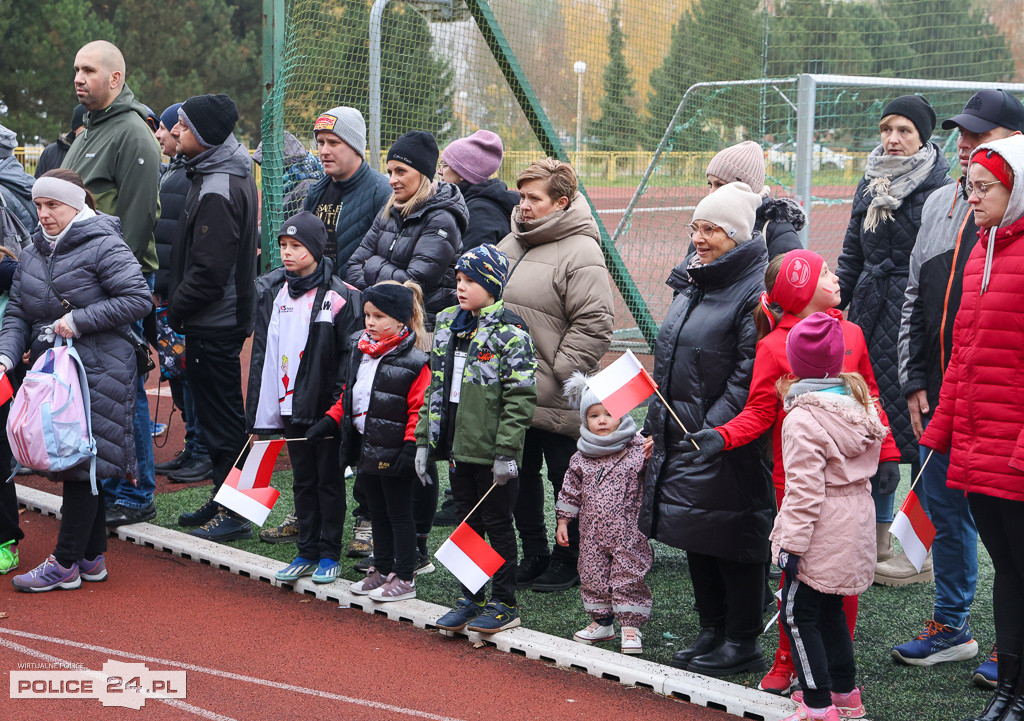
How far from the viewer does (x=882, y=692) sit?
13.4 ft

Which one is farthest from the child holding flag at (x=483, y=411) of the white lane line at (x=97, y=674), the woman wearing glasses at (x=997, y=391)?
the woman wearing glasses at (x=997, y=391)

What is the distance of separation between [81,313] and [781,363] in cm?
328

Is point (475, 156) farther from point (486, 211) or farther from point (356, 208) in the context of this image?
point (356, 208)

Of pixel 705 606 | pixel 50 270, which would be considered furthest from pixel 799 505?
pixel 50 270

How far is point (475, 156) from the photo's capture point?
6.03 m

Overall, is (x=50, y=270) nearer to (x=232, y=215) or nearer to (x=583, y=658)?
(x=232, y=215)

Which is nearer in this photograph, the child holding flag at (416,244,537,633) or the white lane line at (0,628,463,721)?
the white lane line at (0,628,463,721)

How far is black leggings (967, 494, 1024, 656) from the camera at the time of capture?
12.3 ft

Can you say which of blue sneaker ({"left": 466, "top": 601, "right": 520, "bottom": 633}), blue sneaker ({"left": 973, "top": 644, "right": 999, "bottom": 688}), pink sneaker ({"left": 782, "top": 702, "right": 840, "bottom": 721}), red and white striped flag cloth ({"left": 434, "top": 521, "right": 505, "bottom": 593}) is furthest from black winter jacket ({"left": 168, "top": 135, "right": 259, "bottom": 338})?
blue sneaker ({"left": 973, "top": 644, "right": 999, "bottom": 688})

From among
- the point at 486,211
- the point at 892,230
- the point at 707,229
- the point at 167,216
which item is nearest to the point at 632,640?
the point at 707,229

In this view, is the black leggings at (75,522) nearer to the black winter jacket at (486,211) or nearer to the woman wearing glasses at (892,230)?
the black winter jacket at (486,211)

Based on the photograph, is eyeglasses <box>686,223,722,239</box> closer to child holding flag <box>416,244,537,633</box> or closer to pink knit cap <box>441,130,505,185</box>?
child holding flag <box>416,244,537,633</box>

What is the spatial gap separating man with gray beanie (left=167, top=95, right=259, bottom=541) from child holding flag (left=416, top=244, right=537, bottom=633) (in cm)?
188

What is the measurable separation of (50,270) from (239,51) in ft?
112
